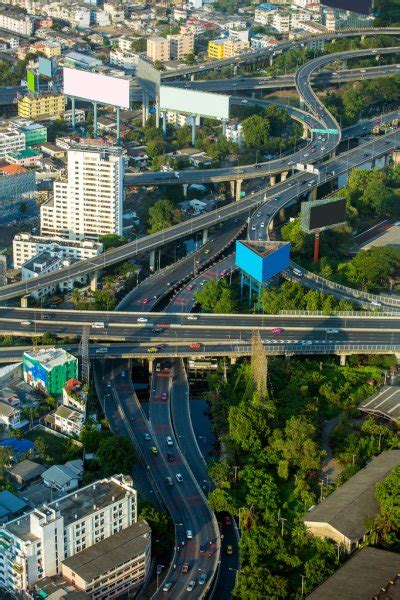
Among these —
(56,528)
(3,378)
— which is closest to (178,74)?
(3,378)

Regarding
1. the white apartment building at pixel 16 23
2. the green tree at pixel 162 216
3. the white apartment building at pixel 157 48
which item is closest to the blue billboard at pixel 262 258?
the green tree at pixel 162 216

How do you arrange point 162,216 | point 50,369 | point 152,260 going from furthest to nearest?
point 162,216, point 152,260, point 50,369

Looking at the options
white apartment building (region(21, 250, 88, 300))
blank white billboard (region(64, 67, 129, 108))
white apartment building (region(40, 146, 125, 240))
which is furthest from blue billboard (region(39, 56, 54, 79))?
white apartment building (region(21, 250, 88, 300))

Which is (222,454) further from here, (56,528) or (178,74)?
(178,74)

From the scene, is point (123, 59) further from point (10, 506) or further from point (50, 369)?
point (10, 506)

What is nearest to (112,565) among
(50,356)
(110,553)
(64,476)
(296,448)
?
(110,553)

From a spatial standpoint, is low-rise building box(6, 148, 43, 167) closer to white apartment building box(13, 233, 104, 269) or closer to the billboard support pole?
white apartment building box(13, 233, 104, 269)
